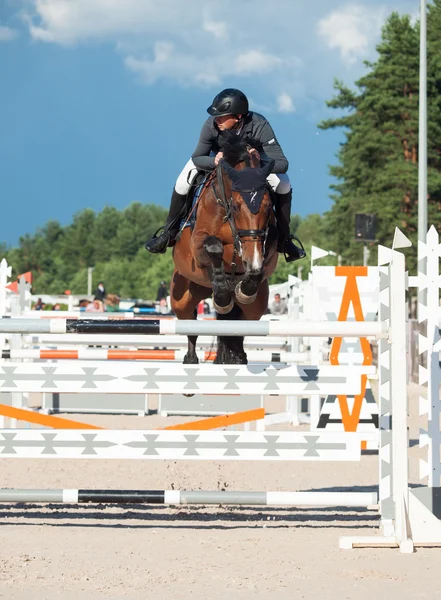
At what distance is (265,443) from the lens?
5.18m

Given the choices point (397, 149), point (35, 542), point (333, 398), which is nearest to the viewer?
point (35, 542)

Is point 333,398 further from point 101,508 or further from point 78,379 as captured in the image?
point 78,379

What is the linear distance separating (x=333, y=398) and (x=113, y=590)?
5131 mm

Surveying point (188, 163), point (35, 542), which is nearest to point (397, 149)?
point (188, 163)

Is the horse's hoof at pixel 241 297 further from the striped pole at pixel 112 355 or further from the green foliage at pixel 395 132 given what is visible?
the green foliage at pixel 395 132

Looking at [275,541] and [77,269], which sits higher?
[77,269]

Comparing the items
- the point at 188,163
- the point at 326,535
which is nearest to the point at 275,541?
the point at 326,535

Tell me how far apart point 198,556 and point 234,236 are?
210 centimetres

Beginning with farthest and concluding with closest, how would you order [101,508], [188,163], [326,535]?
[188,163]
[101,508]
[326,535]

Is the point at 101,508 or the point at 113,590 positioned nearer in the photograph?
the point at 113,590

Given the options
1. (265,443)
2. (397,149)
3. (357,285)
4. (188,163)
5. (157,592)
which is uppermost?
(397,149)

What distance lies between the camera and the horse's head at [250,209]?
587cm

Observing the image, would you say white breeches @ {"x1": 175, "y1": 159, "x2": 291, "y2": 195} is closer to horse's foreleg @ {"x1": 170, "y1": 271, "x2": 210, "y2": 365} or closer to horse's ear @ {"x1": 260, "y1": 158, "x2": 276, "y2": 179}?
horse's ear @ {"x1": 260, "y1": 158, "x2": 276, "y2": 179}

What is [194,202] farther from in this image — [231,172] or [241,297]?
[241,297]
